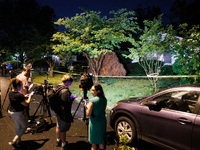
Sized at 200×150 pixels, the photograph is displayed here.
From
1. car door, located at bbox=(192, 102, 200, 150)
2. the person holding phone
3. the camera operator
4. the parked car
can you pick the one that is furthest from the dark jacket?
car door, located at bbox=(192, 102, 200, 150)

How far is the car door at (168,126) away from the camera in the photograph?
256 cm

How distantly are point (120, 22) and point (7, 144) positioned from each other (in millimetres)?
8368

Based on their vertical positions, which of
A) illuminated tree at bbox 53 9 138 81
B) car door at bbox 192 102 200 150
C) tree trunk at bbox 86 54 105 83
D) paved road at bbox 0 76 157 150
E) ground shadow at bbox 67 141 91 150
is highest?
illuminated tree at bbox 53 9 138 81

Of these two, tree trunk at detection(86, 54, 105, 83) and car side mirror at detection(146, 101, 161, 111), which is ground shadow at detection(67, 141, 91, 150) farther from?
tree trunk at detection(86, 54, 105, 83)

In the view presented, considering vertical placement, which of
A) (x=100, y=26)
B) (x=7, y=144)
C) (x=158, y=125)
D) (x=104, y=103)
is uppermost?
(x=100, y=26)

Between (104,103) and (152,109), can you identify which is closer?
(104,103)

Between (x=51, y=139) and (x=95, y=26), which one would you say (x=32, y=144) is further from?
(x=95, y=26)

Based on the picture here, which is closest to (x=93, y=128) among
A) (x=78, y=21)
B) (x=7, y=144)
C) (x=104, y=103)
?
(x=104, y=103)

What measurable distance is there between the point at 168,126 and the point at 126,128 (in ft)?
3.53

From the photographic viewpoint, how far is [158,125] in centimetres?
295

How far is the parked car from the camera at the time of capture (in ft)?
8.33

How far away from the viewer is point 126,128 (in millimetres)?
3559

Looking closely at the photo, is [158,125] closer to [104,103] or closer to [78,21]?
[104,103]

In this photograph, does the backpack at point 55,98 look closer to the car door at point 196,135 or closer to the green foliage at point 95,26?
the car door at point 196,135
